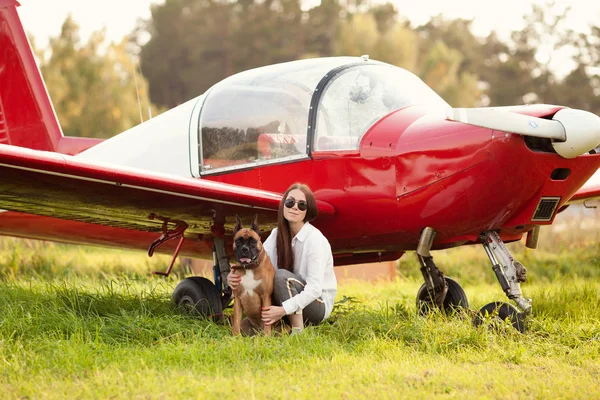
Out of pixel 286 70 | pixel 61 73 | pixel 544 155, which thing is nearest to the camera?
pixel 544 155

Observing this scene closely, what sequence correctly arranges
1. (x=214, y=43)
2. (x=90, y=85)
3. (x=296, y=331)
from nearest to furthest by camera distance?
(x=296, y=331), (x=90, y=85), (x=214, y=43)

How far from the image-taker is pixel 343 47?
40.5m

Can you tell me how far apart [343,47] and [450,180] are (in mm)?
36190

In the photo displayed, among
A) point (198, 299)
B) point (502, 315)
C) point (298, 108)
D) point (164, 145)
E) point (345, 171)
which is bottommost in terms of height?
point (502, 315)

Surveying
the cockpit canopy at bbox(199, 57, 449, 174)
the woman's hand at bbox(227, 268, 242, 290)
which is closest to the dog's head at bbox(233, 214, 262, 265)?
the woman's hand at bbox(227, 268, 242, 290)

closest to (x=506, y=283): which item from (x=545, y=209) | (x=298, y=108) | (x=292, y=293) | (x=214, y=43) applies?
(x=545, y=209)

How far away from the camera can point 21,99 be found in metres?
7.85

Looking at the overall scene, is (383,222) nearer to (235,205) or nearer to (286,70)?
(235,205)

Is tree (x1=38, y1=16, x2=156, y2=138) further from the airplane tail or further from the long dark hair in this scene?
the long dark hair

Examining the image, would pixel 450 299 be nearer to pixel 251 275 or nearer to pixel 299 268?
pixel 299 268

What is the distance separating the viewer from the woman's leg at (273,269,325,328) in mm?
4816

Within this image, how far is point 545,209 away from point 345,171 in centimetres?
134

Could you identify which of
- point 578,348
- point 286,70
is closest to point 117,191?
point 286,70

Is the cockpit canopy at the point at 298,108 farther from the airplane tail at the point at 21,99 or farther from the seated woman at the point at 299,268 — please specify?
the airplane tail at the point at 21,99
